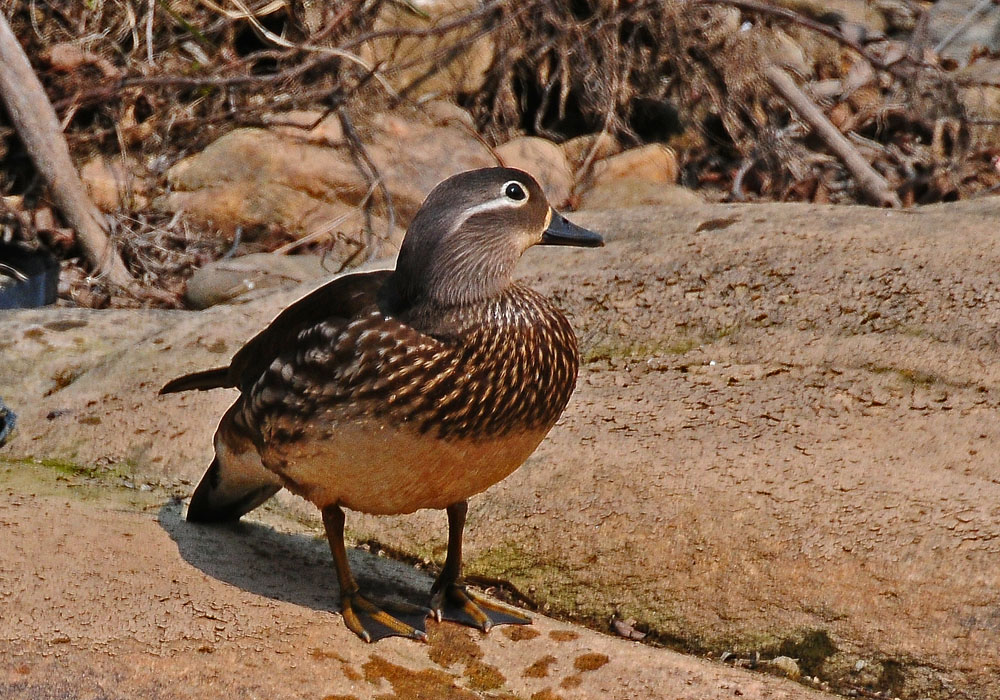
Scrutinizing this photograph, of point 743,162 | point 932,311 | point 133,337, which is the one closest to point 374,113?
point 743,162

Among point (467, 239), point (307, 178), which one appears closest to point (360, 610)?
point (467, 239)

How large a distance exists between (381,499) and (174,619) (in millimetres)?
650

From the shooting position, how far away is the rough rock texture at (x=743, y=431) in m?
3.40

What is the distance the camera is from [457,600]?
3.50 m

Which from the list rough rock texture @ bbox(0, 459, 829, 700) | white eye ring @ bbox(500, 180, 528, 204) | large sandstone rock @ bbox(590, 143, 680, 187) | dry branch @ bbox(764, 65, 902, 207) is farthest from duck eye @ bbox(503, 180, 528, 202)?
dry branch @ bbox(764, 65, 902, 207)

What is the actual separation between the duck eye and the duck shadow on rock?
51.0 inches

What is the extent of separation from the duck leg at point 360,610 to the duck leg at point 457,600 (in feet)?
0.23

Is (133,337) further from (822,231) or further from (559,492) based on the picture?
(822,231)

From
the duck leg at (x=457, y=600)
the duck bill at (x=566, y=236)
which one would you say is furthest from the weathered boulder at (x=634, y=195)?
the duck leg at (x=457, y=600)

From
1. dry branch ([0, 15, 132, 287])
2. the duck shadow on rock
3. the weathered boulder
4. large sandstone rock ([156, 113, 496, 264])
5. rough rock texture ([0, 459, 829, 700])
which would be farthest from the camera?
the weathered boulder

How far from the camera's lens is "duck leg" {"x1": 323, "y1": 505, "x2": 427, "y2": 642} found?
330cm

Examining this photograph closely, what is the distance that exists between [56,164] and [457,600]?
504 cm

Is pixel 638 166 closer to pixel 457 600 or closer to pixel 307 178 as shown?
pixel 307 178

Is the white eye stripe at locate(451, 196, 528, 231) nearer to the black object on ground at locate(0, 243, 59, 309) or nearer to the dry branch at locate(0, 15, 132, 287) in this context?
the black object on ground at locate(0, 243, 59, 309)
